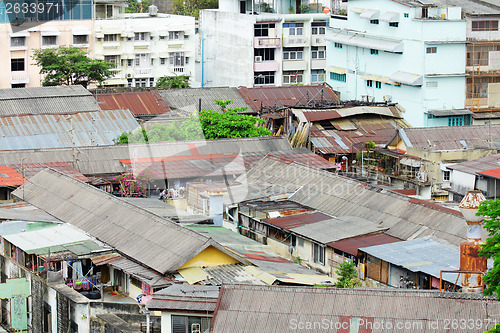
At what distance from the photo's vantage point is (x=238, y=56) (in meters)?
79.8

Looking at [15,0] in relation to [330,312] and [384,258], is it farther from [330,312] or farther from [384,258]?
[330,312]

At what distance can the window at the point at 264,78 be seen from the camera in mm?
79938

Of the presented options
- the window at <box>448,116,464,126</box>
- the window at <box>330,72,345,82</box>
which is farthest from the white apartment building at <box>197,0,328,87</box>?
the window at <box>448,116,464,126</box>

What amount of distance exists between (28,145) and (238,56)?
98.6ft

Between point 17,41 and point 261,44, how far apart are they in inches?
781

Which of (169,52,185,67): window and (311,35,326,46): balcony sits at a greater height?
(311,35,326,46): balcony

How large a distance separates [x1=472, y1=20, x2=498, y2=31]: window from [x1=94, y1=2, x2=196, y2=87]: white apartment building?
27.9 metres

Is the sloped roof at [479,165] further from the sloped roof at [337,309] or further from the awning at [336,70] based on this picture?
the awning at [336,70]

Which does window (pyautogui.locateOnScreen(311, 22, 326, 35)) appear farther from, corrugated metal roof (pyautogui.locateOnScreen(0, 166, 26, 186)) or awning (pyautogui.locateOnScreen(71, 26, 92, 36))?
corrugated metal roof (pyautogui.locateOnScreen(0, 166, 26, 186))

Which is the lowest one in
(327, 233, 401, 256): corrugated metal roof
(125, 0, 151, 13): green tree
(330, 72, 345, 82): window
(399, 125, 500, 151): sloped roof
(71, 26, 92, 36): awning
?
(327, 233, 401, 256): corrugated metal roof

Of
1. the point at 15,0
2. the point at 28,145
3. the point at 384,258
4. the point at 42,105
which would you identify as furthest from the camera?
the point at 15,0

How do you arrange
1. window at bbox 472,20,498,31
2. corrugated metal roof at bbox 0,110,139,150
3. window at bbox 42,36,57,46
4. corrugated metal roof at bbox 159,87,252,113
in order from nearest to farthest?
1. corrugated metal roof at bbox 0,110,139,150
2. window at bbox 472,20,498,31
3. corrugated metal roof at bbox 159,87,252,113
4. window at bbox 42,36,57,46

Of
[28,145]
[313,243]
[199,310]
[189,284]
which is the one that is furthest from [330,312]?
[28,145]

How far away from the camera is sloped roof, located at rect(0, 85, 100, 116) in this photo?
58.8 m
